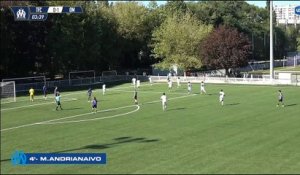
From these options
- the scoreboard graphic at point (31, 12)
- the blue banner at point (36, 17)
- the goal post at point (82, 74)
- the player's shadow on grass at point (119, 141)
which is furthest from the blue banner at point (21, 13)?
the goal post at point (82, 74)

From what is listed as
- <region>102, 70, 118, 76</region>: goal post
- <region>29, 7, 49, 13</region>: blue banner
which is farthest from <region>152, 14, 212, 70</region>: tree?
<region>29, 7, 49, 13</region>: blue banner

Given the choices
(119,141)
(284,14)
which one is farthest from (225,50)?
(284,14)

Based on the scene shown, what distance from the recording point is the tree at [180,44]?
80.2 meters

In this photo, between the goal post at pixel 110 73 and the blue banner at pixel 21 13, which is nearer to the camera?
the blue banner at pixel 21 13

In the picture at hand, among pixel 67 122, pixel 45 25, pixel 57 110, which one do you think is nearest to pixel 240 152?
pixel 67 122

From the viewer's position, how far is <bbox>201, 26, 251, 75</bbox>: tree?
74.7m

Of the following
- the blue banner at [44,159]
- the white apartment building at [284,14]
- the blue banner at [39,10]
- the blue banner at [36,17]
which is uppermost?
Result: the white apartment building at [284,14]

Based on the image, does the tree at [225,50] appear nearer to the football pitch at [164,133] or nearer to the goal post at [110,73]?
the goal post at [110,73]

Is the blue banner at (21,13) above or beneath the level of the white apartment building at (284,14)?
beneath

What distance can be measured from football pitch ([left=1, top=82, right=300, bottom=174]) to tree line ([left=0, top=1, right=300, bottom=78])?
19177 mm

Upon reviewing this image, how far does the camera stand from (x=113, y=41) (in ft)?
275

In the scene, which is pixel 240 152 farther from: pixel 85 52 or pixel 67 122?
pixel 85 52

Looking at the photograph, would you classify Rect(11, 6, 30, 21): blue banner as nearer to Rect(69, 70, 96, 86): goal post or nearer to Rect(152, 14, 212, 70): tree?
Rect(69, 70, 96, 86): goal post

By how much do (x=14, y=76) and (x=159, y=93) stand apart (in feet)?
82.4
